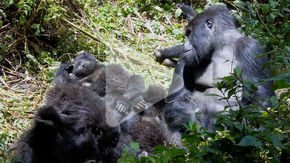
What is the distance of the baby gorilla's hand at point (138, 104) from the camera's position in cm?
488

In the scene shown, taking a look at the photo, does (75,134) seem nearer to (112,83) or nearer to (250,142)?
(112,83)

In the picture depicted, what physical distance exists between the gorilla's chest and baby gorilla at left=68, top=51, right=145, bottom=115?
2.08 ft

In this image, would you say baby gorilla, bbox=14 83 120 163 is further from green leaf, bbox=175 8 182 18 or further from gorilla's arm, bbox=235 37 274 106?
green leaf, bbox=175 8 182 18

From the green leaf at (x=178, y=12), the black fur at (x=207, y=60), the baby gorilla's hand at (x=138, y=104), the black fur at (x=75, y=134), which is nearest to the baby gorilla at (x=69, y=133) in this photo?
the black fur at (x=75, y=134)

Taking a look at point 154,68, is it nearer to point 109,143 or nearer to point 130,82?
point 130,82

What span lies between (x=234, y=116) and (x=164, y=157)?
39 centimetres

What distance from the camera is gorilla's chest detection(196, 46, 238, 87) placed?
5.23m

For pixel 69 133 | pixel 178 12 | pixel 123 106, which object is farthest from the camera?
pixel 178 12

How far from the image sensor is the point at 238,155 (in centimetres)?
248

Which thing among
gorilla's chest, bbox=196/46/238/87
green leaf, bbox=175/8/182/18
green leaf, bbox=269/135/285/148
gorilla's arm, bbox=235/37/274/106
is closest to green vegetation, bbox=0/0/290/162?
green leaf, bbox=175/8/182/18

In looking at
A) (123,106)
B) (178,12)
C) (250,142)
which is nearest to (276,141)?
(250,142)

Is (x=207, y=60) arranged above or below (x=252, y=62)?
below

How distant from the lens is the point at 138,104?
4.91 metres

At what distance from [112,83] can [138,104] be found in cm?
41
